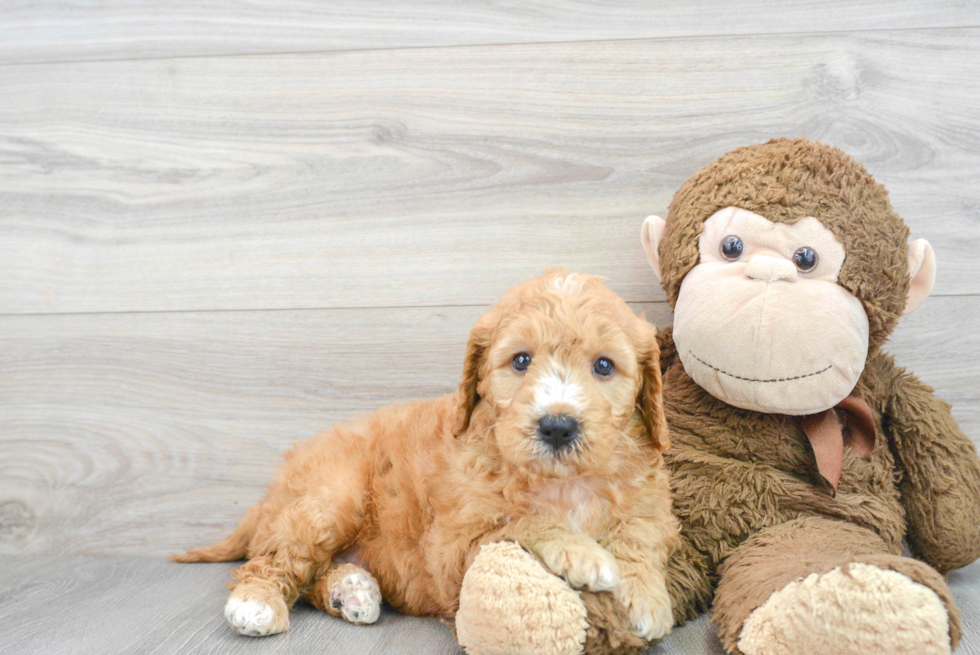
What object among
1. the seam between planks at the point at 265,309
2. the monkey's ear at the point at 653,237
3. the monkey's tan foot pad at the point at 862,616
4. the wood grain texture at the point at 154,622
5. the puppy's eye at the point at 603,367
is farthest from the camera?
the seam between planks at the point at 265,309

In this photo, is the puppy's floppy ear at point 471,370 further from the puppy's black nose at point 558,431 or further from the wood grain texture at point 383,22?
the wood grain texture at point 383,22

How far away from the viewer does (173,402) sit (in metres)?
2.00

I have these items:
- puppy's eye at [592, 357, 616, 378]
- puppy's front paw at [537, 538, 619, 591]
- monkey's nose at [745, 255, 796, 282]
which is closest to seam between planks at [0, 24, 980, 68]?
monkey's nose at [745, 255, 796, 282]

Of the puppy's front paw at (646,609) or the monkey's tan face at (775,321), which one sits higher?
the monkey's tan face at (775,321)

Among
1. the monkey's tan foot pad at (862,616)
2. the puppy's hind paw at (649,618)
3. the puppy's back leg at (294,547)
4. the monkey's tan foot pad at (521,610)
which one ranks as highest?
the monkey's tan foot pad at (862,616)

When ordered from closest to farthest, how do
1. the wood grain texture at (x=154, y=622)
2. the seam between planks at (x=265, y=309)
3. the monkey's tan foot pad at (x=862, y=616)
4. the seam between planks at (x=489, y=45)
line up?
1. the monkey's tan foot pad at (x=862, y=616)
2. the wood grain texture at (x=154, y=622)
3. the seam between planks at (x=489, y=45)
4. the seam between planks at (x=265, y=309)

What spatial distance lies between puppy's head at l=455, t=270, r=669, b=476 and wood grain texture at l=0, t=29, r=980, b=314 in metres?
0.60

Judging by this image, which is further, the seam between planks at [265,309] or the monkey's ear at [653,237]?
the seam between planks at [265,309]

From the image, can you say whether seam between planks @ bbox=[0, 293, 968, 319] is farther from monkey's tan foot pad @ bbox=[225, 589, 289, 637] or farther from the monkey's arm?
monkey's tan foot pad @ bbox=[225, 589, 289, 637]

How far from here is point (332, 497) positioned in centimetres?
149

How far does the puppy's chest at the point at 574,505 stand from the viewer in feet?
4.16

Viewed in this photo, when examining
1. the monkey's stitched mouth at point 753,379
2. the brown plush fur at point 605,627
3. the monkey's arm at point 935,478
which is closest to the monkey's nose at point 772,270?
the monkey's stitched mouth at point 753,379

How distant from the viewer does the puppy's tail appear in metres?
A: 1.69

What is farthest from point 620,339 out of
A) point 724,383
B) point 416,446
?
point 416,446
